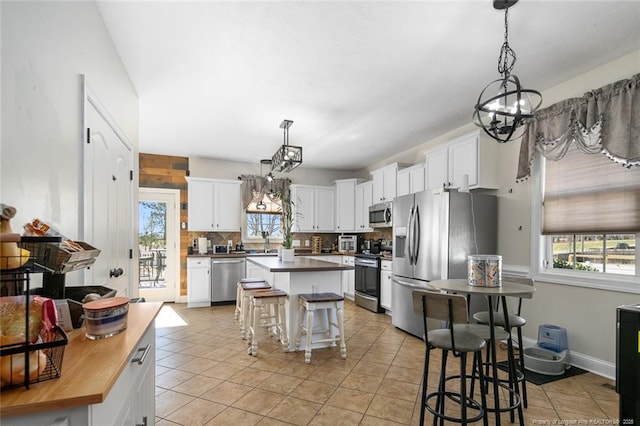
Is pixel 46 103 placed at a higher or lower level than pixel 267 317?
higher

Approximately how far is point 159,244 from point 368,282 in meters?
3.90

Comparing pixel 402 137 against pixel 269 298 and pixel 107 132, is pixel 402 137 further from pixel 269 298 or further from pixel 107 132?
pixel 107 132

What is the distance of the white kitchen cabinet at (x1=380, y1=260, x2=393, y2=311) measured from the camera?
17.2 ft

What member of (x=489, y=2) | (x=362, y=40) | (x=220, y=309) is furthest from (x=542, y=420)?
(x=220, y=309)

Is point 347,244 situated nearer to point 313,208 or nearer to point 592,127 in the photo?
point 313,208

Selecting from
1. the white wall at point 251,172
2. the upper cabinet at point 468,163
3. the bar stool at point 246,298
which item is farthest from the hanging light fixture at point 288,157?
the upper cabinet at point 468,163

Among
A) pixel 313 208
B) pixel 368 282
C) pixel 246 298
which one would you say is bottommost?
pixel 368 282

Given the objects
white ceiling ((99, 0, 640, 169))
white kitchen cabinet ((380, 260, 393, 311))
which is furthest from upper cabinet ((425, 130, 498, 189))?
white kitchen cabinet ((380, 260, 393, 311))

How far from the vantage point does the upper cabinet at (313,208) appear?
6.93m

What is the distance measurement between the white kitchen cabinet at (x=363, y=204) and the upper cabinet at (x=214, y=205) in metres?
2.41

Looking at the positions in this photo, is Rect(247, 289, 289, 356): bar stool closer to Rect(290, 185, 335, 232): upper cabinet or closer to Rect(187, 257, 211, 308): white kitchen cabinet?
Rect(187, 257, 211, 308): white kitchen cabinet

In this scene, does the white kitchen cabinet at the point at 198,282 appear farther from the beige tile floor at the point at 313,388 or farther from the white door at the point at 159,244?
the beige tile floor at the point at 313,388

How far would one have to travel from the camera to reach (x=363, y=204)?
6.71 m

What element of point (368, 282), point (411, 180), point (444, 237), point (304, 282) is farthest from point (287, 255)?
point (411, 180)
